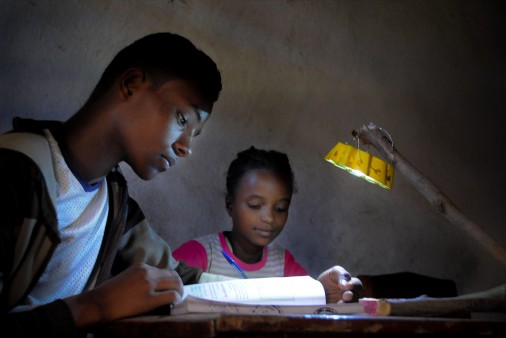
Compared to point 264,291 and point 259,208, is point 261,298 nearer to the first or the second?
point 264,291

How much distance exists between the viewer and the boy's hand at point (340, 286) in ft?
4.02

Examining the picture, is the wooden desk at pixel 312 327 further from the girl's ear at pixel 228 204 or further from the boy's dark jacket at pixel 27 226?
the girl's ear at pixel 228 204

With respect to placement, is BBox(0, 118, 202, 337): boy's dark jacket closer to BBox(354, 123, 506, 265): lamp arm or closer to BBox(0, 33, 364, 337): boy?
BBox(0, 33, 364, 337): boy

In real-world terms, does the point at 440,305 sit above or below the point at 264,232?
below

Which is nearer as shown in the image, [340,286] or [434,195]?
[340,286]

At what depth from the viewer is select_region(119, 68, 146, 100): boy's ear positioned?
1.16 meters

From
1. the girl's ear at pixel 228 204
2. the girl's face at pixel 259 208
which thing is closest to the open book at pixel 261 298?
the girl's face at pixel 259 208

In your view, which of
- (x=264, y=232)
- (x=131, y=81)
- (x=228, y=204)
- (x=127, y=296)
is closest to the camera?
(x=127, y=296)

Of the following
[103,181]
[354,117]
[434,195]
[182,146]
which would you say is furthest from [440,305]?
[354,117]

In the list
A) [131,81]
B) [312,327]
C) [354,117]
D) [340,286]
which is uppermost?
[354,117]

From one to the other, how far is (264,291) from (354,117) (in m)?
1.17

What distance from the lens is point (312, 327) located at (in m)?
0.72

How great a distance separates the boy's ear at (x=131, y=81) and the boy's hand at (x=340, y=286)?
642 millimetres

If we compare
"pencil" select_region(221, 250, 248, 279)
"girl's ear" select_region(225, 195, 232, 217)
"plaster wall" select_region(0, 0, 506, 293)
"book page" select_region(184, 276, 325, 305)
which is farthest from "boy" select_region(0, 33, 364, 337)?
"plaster wall" select_region(0, 0, 506, 293)
